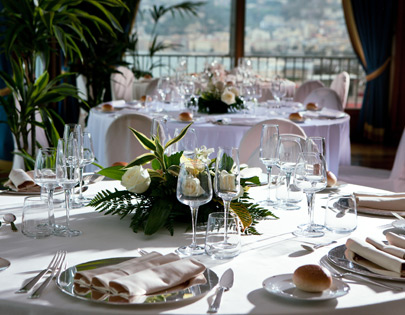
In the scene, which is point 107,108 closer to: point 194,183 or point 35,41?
point 35,41

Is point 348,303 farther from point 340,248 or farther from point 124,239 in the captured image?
point 124,239

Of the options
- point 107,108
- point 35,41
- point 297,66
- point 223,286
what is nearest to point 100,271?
point 223,286

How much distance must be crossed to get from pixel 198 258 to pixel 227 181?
0.66 feet

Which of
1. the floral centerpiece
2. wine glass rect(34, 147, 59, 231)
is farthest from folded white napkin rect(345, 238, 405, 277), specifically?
wine glass rect(34, 147, 59, 231)

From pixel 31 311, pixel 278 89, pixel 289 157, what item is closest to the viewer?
pixel 31 311

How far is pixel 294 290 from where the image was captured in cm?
130

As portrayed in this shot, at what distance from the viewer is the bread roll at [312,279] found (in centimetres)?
128

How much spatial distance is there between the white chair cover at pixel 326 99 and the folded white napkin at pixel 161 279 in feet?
14.6

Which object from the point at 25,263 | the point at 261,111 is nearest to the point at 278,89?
the point at 261,111

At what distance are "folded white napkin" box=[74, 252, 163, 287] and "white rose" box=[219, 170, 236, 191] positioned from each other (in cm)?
25

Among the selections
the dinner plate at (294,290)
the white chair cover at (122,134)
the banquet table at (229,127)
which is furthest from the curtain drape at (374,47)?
the dinner plate at (294,290)

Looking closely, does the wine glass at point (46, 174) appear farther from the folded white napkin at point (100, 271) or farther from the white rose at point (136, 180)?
the folded white napkin at point (100, 271)

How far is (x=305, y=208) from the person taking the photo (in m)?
2.04

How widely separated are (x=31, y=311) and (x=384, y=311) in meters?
0.71
